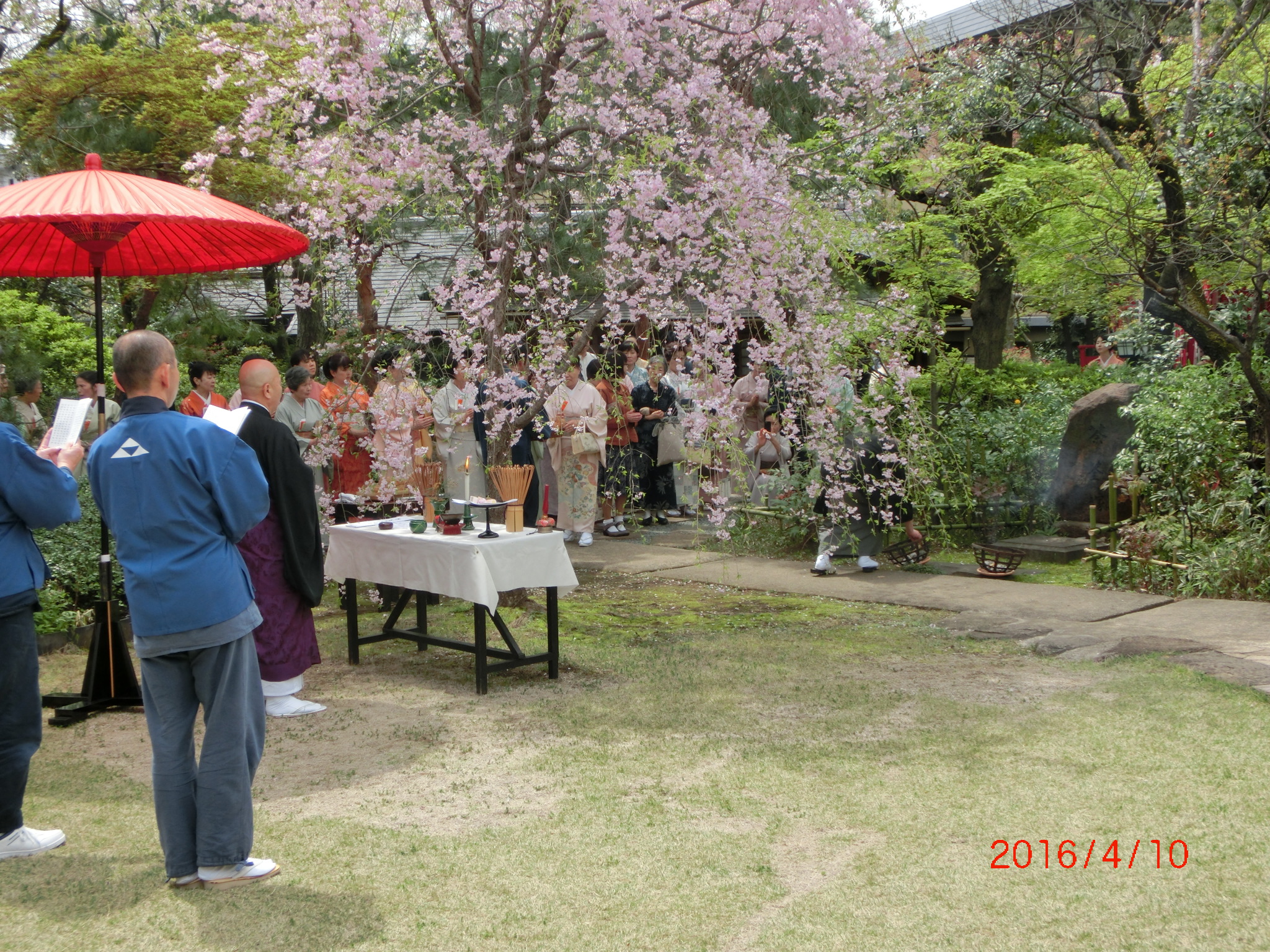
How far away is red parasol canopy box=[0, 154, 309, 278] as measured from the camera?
517 cm

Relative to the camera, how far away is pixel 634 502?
13.0 metres

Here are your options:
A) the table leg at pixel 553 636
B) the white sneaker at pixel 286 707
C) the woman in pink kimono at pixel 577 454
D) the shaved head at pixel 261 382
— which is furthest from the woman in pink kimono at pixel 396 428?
the woman in pink kimono at pixel 577 454

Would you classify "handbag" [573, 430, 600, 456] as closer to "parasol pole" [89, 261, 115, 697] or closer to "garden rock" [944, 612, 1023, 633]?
"garden rock" [944, 612, 1023, 633]

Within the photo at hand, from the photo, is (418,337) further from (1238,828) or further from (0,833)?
(1238,828)

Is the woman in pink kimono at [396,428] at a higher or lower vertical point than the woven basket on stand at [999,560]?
higher

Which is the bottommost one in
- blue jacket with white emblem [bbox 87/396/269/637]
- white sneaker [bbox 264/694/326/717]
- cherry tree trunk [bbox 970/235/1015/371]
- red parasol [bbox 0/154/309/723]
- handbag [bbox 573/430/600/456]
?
white sneaker [bbox 264/694/326/717]

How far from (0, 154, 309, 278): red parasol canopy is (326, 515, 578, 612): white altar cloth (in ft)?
5.71

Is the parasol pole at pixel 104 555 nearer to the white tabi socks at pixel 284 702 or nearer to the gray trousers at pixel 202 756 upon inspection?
the white tabi socks at pixel 284 702

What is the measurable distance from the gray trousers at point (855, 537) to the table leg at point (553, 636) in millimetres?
3599

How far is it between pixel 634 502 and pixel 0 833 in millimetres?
9240

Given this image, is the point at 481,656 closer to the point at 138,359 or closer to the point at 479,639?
the point at 479,639

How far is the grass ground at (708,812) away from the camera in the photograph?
11.3ft

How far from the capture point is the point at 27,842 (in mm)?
4133

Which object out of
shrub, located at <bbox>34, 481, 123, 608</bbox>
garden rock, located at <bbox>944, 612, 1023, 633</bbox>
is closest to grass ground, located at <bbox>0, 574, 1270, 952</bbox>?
garden rock, located at <bbox>944, 612, 1023, 633</bbox>
